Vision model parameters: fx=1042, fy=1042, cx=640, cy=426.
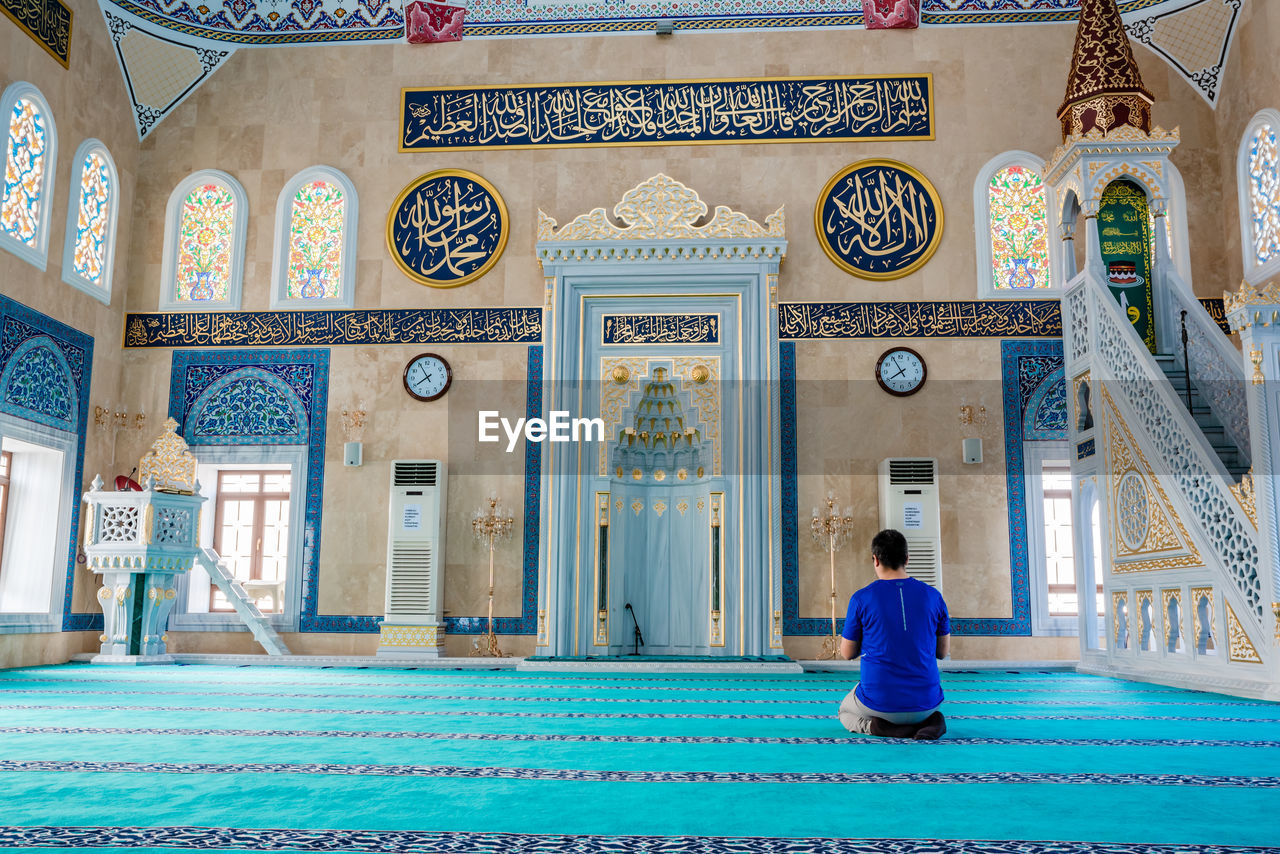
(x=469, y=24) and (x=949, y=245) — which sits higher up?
(x=469, y=24)

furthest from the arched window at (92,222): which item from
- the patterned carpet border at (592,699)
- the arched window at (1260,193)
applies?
the arched window at (1260,193)

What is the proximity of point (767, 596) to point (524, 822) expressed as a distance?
516cm

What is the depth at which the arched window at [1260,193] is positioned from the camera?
21.7 feet

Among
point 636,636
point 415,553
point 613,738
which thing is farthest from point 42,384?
point 613,738

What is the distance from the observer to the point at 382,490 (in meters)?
7.13

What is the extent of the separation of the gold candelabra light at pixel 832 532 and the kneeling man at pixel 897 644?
3884mm

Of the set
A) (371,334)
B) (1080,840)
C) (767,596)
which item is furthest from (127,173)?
(1080,840)

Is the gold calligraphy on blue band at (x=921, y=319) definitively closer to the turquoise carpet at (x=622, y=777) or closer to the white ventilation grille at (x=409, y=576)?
the white ventilation grille at (x=409, y=576)

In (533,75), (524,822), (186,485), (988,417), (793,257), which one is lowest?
(524,822)

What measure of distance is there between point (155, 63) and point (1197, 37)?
7408mm

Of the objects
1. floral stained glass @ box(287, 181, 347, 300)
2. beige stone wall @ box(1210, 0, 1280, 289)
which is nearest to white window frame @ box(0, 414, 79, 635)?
floral stained glass @ box(287, 181, 347, 300)

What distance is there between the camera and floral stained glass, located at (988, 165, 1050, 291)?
7.19m

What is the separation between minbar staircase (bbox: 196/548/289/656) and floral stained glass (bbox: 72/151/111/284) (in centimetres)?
212

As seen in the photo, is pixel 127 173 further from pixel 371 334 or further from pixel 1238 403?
pixel 1238 403
